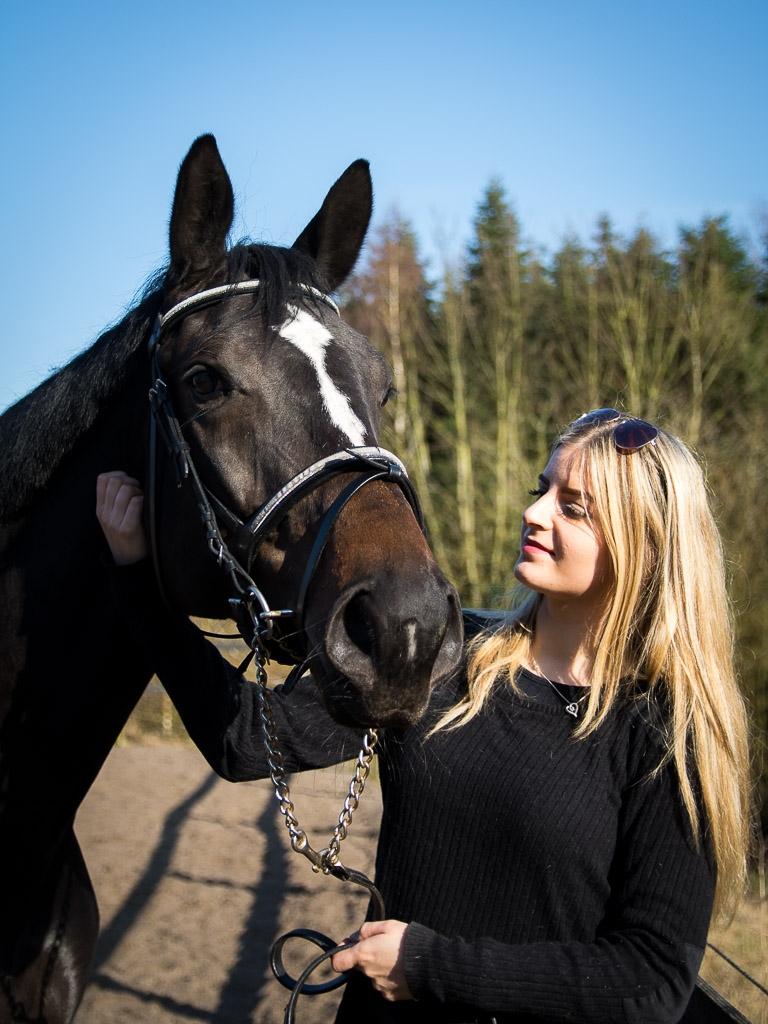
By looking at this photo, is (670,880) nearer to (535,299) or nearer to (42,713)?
(42,713)

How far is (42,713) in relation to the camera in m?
2.28

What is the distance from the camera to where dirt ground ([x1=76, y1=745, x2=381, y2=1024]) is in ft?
14.3

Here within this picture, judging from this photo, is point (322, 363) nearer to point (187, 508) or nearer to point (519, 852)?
point (187, 508)

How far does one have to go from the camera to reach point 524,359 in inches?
727

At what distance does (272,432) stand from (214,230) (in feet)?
2.25

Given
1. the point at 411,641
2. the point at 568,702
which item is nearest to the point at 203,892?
the point at 568,702

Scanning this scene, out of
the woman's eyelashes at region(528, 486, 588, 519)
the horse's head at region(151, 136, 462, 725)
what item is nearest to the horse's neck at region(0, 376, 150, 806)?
the horse's head at region(151, 136, 462, 725)

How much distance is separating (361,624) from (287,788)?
54cm

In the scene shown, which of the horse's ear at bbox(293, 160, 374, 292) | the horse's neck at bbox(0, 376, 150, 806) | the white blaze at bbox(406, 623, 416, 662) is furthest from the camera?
the horse's ear at bbox(293, 160, 374, 292)

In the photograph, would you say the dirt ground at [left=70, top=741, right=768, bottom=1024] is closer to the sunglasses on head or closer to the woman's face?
the woman's face

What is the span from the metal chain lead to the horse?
13cm

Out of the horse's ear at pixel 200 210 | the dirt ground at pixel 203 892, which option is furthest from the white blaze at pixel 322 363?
the dirt ground at pixel 203 892

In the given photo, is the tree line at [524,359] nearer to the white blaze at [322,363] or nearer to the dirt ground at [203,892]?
the dirt ground at [203,892]

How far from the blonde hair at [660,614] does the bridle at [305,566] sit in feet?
1.29
